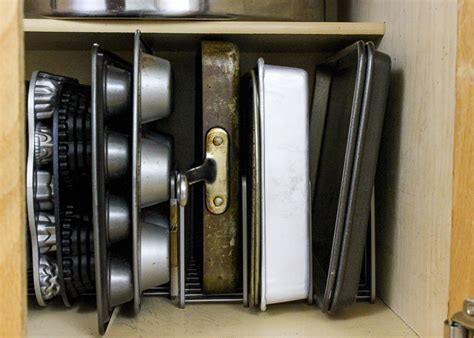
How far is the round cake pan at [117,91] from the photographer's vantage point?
2.73ft

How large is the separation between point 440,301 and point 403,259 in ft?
0.46

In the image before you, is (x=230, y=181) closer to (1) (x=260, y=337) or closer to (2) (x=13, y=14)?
(1) (x=260, y=337)

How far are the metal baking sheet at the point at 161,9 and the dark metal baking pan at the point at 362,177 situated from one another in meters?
0.16

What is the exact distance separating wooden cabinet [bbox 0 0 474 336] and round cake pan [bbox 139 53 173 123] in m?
0.05

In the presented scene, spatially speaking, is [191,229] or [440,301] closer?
[440,301]

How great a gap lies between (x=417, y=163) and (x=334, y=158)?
195 millimetres

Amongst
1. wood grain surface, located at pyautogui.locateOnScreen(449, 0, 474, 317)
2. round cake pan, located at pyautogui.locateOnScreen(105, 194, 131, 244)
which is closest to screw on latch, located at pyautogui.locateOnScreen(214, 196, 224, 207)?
round cake pan, located at pyautogui.locateOnScreen(105, 194, 131, 244)

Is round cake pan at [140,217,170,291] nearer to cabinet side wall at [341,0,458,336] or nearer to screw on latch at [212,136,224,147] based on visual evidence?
screw on latch at [212,136,224,147]

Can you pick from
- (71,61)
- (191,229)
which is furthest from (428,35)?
(71,61)

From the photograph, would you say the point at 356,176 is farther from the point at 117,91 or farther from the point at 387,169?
the point at 117,91

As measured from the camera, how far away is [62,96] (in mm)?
858

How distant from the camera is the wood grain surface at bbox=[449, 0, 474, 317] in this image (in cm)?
57

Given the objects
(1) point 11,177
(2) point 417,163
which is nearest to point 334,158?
(2) point 417,163

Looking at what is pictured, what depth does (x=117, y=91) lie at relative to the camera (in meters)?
0.84
